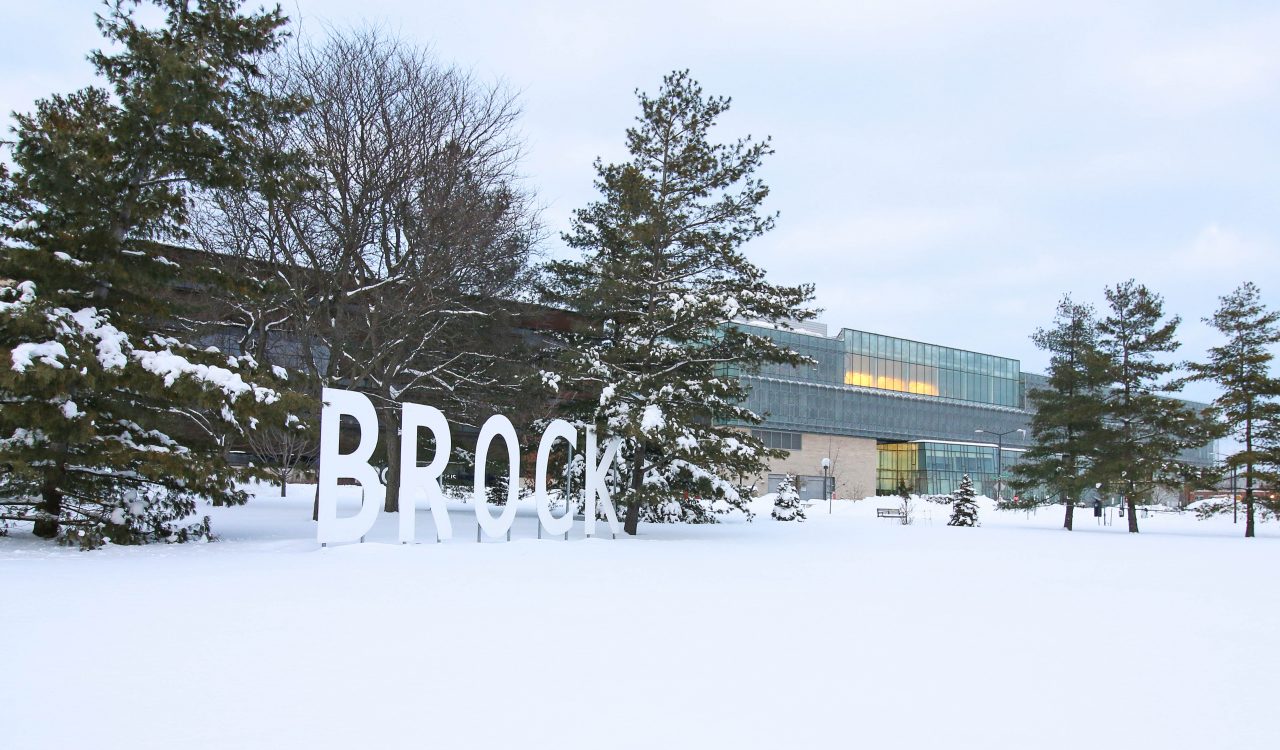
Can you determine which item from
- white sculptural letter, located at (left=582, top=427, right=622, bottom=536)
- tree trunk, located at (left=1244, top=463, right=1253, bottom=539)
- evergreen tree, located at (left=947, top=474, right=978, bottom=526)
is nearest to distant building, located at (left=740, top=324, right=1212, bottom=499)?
evergreen tree, located at (left=947, top=474, right=978, bottom=526)

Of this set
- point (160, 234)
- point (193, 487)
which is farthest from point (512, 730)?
point (160, 234)

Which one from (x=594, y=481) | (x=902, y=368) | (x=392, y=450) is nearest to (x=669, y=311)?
(x=594, y=481)

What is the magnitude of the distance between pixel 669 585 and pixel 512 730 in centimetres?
727

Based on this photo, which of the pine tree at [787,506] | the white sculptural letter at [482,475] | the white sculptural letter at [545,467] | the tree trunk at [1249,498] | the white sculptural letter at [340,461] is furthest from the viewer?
the tree trunk at [1249,498]

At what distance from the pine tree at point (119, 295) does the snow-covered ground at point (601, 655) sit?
1.38 meters

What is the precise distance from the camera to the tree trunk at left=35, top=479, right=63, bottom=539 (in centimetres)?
1440

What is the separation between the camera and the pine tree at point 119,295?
531 inches

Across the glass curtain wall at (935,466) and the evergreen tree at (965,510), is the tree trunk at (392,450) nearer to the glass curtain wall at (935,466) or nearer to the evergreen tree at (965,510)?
the evergreen tree at (965,510)

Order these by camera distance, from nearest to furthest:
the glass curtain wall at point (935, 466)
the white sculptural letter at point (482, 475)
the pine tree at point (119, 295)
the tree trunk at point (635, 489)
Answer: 1. the pine tree at point (119, 295)
2. the white sculptural letter at point (482, 475)
3. the tree trunk at point (635, 489)
4. the glass curtain wall at point (935, 466)

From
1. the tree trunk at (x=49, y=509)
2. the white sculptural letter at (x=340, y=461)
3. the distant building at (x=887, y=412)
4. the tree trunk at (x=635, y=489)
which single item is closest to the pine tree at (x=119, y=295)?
the tree trunk at (x=49, y=509)

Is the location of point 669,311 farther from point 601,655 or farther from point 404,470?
point 601,655

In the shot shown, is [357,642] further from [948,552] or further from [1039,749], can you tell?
[948,552]

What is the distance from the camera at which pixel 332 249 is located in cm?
2297

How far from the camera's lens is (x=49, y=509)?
48.4ft
